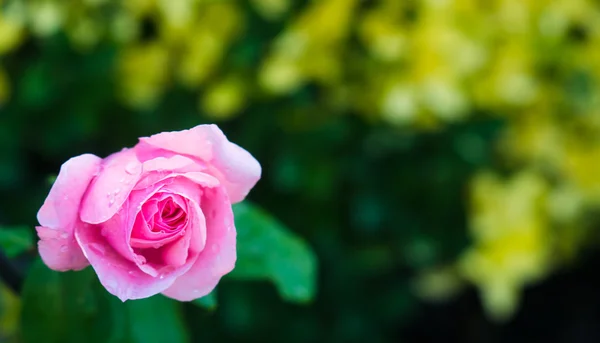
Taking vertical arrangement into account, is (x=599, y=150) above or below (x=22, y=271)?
below

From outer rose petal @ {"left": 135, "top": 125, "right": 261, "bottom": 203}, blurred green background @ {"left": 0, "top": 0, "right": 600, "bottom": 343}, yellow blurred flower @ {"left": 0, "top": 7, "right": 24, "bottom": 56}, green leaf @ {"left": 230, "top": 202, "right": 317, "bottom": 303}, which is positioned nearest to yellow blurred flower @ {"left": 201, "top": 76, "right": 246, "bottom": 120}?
blurred green background @ {"left": 0, "top": 0, "right": 600, "bottom": 343}

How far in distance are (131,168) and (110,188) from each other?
0.02 meters

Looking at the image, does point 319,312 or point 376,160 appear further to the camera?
point 319,312

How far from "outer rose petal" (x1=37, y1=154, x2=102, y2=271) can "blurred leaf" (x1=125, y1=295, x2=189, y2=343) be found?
163mm

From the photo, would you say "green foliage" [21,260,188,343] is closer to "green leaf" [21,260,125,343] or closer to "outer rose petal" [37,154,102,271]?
"green leaf" [21,260,125,343]

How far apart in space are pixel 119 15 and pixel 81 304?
0.71 m

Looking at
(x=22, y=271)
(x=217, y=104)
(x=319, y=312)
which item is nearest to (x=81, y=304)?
(x=22, y=271)

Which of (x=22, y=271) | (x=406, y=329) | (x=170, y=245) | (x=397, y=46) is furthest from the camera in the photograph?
(x=406, y=329)

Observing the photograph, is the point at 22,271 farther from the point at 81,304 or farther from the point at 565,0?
the point at 565,0

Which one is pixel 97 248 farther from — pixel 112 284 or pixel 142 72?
pixel 142 72

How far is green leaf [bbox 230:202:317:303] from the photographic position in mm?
768

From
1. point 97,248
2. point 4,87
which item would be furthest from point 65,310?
point 4,87

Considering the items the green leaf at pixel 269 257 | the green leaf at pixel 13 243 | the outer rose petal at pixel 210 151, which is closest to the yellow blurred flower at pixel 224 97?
the green leaf at pixel 269 257

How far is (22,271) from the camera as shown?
0.81 m
